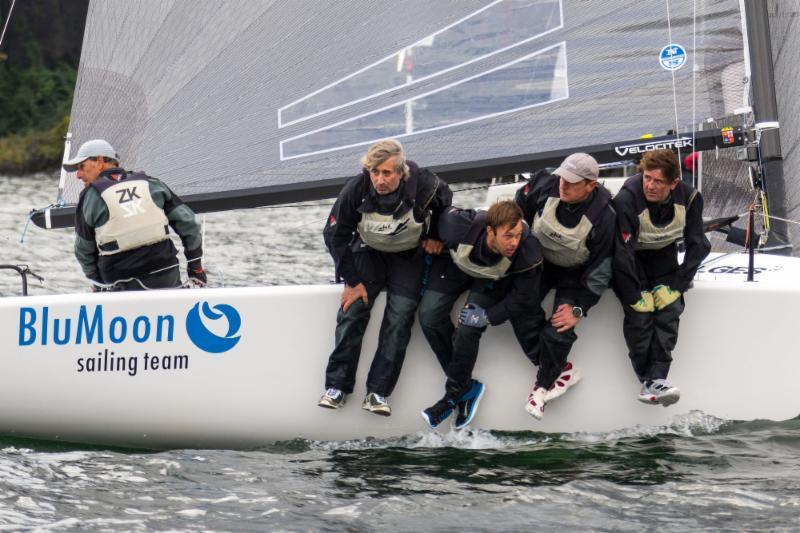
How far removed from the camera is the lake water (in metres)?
3.84

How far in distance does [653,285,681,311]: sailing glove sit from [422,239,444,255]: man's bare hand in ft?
2.52

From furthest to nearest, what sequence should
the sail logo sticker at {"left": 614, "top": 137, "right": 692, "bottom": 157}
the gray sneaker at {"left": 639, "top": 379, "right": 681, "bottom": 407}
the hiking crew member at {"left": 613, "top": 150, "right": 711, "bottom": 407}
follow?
the sail logo sticker at {"left": 614, "top": 137, "right": 692, "bottom": 157} < the gray sneaker at {"left": 639, "top": 379, "right": 681, "bottom": 407} < the hiking crew member at {"left": 613, "top": 150, "right": 711, "bottom": 407}

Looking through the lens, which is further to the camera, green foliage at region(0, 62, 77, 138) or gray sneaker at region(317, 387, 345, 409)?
green foliage at region(0, 62, 77, 138)

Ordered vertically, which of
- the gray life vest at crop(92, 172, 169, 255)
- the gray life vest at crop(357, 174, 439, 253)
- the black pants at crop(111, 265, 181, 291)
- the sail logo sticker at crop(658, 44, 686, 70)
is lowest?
the black pants at crop(111, 265, 181, 291)

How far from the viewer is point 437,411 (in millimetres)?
4645

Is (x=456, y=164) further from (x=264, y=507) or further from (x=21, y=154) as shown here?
(x=21, y=154)

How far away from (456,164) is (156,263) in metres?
1.26

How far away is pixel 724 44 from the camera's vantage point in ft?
17.1

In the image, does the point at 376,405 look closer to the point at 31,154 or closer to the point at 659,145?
the point at 659,145

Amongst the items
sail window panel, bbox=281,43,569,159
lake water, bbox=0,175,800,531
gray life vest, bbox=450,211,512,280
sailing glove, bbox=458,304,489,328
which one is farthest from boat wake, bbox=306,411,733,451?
sail window panel, bbox=281,43,569,159

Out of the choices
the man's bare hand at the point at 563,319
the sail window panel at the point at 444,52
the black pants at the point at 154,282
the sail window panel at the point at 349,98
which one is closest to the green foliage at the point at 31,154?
the sail window panel at the point at 349,98

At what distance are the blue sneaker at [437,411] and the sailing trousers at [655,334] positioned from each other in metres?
0.67

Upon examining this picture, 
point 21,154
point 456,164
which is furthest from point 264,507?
point 21,154

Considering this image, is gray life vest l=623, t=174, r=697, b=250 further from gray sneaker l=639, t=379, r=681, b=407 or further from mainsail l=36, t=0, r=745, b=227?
mainsail l=36, t=0, r=745, b=227
